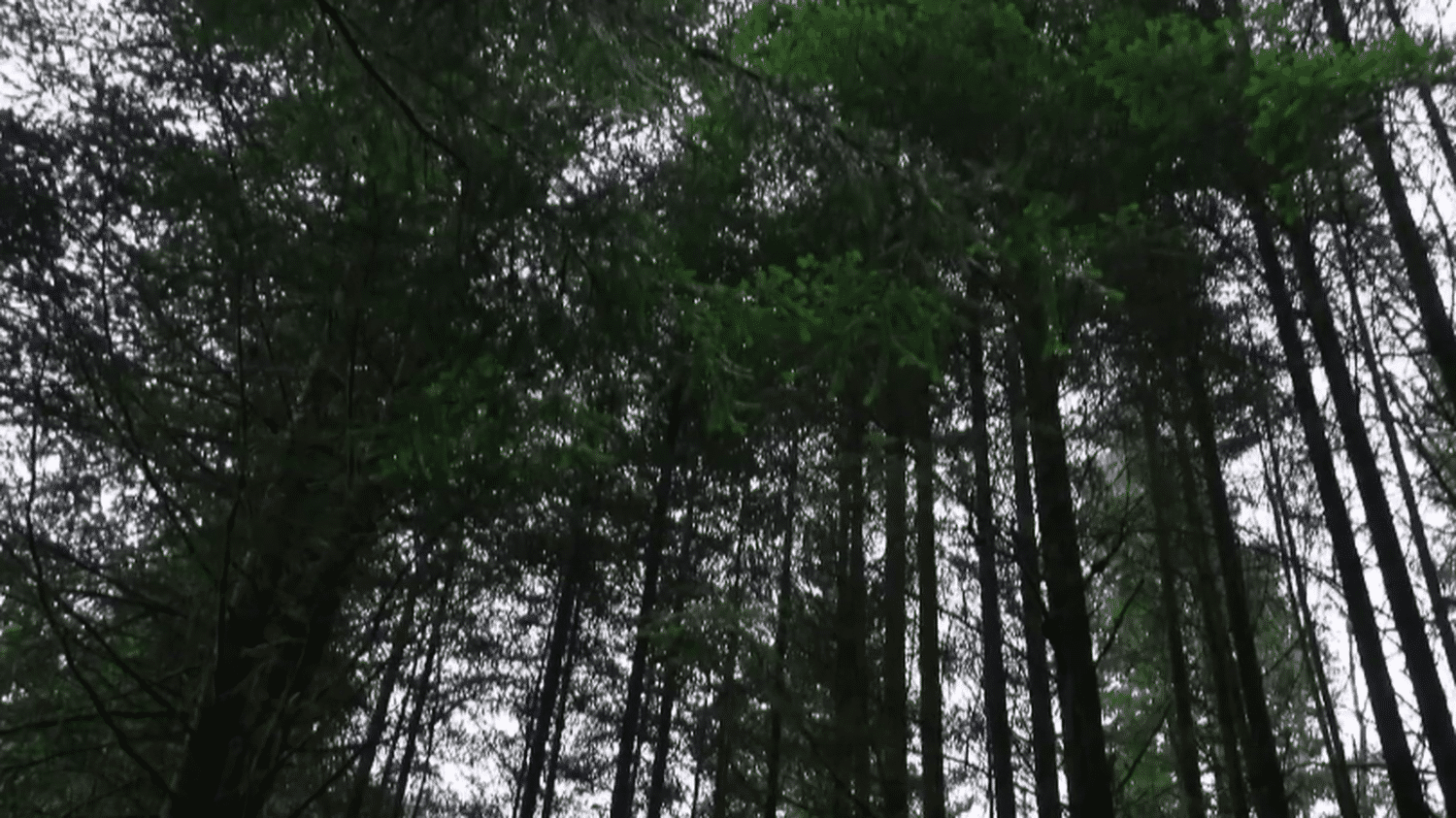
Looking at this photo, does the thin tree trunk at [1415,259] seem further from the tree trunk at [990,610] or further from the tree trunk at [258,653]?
the tree trunk at [258,653]

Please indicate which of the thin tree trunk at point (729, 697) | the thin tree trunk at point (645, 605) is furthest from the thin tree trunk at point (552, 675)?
→ the thin tree trunk at point (729, 697)

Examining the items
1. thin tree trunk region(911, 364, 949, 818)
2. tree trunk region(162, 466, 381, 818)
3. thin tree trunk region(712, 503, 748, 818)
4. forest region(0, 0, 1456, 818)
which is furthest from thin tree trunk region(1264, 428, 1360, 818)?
tree trunk region(162, 466, 381, 818)

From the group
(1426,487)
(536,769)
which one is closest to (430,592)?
(536,769)

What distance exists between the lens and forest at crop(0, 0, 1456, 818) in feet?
10.7

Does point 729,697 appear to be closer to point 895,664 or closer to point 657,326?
point 895,664

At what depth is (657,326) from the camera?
3957mm

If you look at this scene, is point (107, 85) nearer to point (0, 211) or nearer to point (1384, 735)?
point (0, 211)

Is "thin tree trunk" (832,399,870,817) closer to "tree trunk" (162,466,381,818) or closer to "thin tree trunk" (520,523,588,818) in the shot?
"thin tree trunk" (520,523,588,818)

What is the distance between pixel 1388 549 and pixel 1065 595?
5.05 ft

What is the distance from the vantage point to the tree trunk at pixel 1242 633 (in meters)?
7.54

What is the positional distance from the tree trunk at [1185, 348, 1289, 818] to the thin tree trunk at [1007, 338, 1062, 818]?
82.2 inches

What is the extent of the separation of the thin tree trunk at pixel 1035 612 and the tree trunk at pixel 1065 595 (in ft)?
0.31

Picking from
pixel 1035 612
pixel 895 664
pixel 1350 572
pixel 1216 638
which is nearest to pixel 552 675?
pixel 895 664

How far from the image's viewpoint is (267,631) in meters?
3.51
